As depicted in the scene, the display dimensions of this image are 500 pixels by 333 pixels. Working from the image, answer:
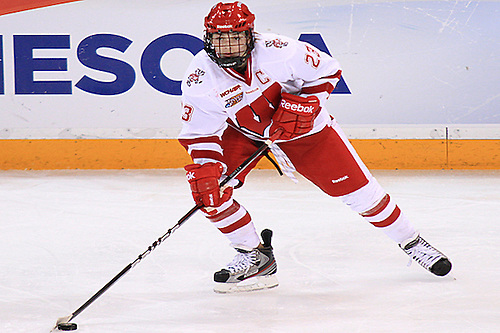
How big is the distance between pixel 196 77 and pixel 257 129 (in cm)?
27

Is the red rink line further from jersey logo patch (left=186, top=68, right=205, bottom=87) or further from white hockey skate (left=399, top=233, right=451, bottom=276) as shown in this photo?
white hockey skate (left=399, top=233, right=451, bottom=276)

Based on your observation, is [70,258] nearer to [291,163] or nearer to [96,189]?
[291,163]

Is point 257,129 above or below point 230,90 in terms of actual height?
below

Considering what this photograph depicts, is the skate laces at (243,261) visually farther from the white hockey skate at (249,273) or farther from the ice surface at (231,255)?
the ice surface at (231,255)

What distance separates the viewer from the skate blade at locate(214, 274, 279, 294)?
218 centimetres

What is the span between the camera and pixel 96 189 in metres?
4.00

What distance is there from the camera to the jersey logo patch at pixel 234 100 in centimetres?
212

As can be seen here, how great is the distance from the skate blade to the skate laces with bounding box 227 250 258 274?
5 centimetres

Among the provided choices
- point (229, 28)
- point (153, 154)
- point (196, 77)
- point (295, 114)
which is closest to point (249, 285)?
point (295, 114)

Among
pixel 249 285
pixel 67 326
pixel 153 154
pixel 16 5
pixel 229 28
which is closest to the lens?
pixel 16 5

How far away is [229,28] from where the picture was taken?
1983 mm

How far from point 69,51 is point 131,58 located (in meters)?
0.41

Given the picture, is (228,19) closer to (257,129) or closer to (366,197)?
(257,129)

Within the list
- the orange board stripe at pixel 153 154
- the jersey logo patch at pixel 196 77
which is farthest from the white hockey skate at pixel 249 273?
the orange board stripe at pixel 153 154
